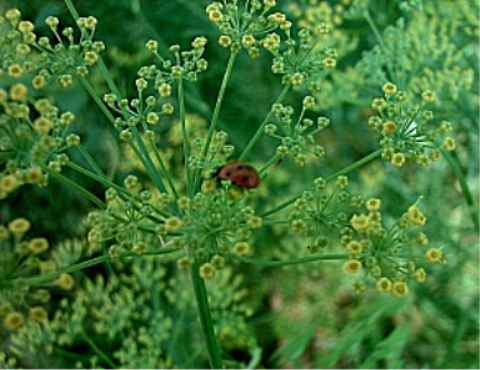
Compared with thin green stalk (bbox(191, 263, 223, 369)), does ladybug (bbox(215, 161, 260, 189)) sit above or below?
above

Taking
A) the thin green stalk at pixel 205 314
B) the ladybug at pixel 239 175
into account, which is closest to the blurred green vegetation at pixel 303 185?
the thin green stalk at pixel 205 314

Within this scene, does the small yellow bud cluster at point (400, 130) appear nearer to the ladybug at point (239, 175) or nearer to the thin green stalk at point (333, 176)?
the thin green stalk at point (333, 176)

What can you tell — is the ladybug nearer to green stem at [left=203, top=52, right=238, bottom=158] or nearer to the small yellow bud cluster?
green stem at [left=203, top=52, right=238, bottom=158]

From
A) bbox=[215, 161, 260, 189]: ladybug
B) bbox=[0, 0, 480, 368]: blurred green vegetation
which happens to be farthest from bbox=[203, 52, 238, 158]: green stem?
bbox=[0, 0, 480, 368]: blurred green vegetation

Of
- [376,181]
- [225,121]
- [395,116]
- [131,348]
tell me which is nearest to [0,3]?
[225,121]

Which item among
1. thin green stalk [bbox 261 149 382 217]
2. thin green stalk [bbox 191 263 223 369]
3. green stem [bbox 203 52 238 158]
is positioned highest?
green stem [bbox 203 52 238 158]

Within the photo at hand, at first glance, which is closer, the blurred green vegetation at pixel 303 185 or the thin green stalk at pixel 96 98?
the thin green stalk at pixel 96 98
